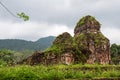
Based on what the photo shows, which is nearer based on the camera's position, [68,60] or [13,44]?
[68,60]

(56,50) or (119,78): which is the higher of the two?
(56,50)

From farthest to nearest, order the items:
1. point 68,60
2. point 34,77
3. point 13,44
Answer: point 13,44 → point 68,60 → point 34,77

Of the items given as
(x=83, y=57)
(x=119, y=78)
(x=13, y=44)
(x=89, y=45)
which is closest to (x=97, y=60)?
(x=89, y=45)

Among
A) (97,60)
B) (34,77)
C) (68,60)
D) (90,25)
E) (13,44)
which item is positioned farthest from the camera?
(13,44)

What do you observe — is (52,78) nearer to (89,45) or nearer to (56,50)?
(56,50)

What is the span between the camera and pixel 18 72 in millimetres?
12242

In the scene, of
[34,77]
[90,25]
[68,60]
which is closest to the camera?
[34,77]

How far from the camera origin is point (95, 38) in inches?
1596

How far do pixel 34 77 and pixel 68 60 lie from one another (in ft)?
68.3

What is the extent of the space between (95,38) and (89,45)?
1.12m

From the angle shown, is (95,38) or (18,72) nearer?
(18,72)

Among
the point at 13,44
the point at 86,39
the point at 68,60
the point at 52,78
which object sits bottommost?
the point at 52,78

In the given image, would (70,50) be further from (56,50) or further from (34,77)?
(34,77)

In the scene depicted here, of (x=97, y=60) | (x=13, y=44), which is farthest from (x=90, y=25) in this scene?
(x=13, y=44)
